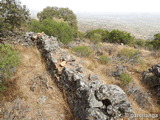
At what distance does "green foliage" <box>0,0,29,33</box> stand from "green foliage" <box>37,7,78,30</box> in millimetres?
17060

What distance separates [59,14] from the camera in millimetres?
21875

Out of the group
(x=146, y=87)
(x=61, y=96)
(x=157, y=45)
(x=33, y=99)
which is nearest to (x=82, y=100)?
(x=61, y=96)

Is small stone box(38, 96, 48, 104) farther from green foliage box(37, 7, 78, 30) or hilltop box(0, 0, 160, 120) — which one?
green foliage box(37, 7, 78, 30)

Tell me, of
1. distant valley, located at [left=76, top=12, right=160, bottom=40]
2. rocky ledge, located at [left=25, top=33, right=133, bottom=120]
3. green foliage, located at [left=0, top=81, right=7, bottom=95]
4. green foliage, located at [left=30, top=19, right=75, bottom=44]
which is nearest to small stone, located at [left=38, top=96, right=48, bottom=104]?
rocky ledge, located at [left=25, top=33, right=133, bottom=120]

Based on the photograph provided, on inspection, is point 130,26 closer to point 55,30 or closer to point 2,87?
point 55,30

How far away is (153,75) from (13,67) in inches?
254

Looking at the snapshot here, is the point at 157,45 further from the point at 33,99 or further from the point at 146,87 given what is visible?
the point at 33,99

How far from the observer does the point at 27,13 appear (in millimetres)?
4965

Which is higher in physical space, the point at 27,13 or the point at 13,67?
the point at 27,13

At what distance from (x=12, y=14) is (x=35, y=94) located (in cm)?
358

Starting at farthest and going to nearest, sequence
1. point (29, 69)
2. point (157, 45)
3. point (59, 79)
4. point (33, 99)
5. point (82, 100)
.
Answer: point (157, 45) → point (29, 69) → point (59, 79) → point (33, 99) → point (82, 100)

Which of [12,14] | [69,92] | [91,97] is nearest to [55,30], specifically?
[12,14]

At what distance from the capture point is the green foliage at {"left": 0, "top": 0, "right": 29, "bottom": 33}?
4406 mm

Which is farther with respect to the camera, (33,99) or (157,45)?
(157,45)
